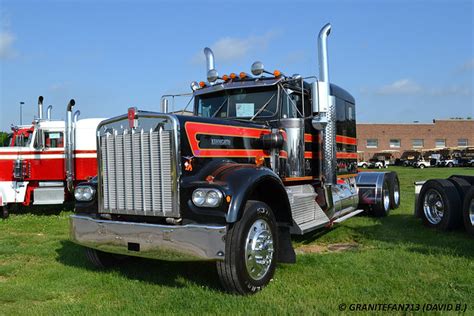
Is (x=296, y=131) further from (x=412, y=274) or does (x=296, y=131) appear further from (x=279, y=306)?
(x=279, y=306)

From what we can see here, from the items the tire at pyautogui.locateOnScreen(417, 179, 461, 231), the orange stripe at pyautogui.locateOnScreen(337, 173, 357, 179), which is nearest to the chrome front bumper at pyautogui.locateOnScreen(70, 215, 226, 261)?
the orange stripe at pyautogui.locateOnScreen(337, 173, 357, 179)

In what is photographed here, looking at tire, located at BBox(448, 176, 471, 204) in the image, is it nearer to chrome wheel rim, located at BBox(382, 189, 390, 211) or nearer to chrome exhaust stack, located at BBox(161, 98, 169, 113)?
chrome wheel rim, located at BBox(382, 189, 390, 211)

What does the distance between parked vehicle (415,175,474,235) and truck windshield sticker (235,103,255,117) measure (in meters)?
3.85

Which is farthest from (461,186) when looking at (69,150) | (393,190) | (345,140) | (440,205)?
(69,150)

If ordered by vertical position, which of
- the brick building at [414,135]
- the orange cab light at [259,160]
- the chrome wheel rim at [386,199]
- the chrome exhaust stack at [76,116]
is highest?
the brick building at [414,135]

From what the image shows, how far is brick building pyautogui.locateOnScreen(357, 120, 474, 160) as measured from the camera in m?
63.9

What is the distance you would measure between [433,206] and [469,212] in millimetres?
1052

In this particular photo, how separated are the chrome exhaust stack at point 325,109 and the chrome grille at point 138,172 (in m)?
2.48

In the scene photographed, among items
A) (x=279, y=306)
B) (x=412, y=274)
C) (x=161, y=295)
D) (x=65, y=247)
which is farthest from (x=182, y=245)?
(x=65, y=247)

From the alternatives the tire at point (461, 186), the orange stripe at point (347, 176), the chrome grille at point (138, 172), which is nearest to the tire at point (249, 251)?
the chrome grille at point (138, 172)

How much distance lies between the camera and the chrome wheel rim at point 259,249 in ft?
15.4

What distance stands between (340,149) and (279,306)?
5028 mm

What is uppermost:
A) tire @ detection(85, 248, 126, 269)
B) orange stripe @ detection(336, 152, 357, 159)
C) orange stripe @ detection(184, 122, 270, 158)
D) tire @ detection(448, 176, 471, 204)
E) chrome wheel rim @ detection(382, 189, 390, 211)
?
orange stripe @ detection(184, 122, 270, 158)

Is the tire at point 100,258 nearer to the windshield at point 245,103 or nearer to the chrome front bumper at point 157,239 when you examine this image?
the chrome front bumper at point 157,239
